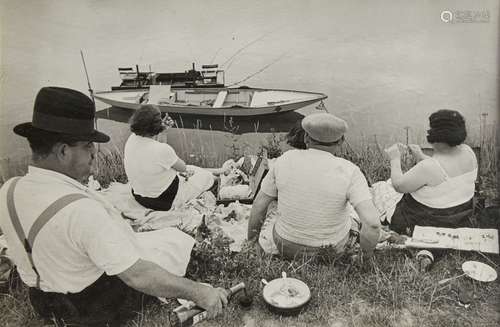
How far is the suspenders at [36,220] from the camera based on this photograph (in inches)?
68.7

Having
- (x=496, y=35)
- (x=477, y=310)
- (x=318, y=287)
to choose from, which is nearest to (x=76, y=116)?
(x=318, y=287)

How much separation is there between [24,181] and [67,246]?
1.24 feet

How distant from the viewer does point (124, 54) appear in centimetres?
392

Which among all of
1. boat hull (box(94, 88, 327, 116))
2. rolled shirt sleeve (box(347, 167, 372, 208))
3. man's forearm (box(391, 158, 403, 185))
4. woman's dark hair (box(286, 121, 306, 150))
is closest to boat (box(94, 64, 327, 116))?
boat hull (box(94, 88, 327, 116))

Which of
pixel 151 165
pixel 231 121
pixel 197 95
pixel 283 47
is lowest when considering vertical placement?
pixel 151 165

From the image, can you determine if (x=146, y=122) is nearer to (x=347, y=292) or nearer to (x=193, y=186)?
(x=193, y=186)

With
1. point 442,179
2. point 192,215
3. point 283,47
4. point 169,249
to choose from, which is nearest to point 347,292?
point 169,249

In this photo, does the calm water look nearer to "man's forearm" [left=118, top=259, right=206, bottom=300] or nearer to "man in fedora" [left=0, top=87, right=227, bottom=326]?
"man in fedora" [left=0, top=87, right=227, bottom=326]

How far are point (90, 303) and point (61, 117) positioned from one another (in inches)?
38.4

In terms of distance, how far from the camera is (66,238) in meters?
1.76

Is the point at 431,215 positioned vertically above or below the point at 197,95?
below

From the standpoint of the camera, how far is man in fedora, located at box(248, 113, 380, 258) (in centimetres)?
251

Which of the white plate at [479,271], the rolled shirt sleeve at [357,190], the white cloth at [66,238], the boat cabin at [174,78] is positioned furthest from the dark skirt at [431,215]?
the boat cabin at [174,78]

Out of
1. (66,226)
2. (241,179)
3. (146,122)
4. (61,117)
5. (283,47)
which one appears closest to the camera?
(66,226)
